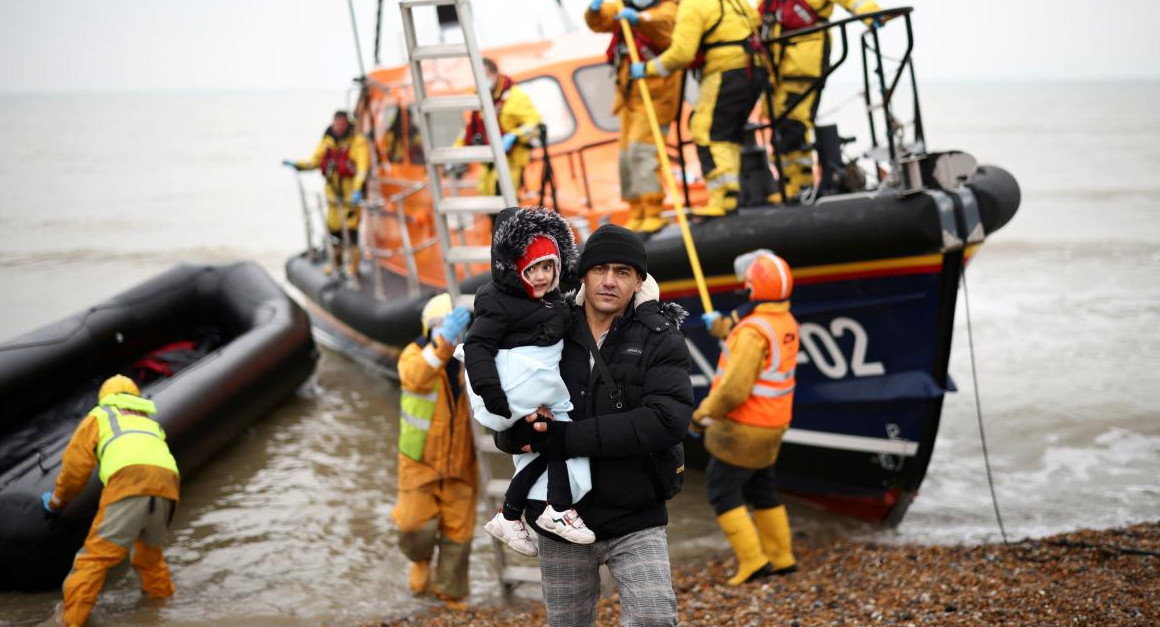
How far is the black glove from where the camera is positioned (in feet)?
8.38

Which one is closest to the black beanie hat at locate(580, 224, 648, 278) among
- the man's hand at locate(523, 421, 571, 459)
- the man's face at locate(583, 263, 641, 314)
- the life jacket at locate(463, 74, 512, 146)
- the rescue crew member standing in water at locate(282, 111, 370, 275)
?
the man's face at locate(583, 263, 641, 314)

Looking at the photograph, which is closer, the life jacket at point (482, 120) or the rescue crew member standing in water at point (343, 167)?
the life jacket at point (482, 120)

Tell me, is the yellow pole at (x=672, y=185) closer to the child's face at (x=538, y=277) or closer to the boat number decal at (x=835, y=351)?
the boat number decal at (x=835, y=351)

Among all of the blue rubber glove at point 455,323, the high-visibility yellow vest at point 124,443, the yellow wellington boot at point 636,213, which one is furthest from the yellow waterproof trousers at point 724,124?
the high-visibility yellow vest at point 124,443

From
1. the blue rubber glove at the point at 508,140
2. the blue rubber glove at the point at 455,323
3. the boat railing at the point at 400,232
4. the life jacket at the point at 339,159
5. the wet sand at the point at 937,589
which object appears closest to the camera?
the wet sand at the point at 937,589

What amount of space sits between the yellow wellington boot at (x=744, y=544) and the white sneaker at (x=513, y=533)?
7.28 feet

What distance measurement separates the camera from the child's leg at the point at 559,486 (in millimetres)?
2568

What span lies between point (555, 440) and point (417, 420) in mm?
2284

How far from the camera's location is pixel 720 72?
5340 mm

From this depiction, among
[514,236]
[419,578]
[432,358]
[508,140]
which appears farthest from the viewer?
[508,140]

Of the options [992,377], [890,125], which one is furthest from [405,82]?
[992,377]

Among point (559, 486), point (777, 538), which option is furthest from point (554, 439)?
point (777, 538)

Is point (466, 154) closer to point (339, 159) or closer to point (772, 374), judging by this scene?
point (772, 374)

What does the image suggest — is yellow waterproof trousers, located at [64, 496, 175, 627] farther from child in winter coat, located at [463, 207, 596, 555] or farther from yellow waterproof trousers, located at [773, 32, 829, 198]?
yellow waterproof trousers, located at [773, 32, 829, 198]
